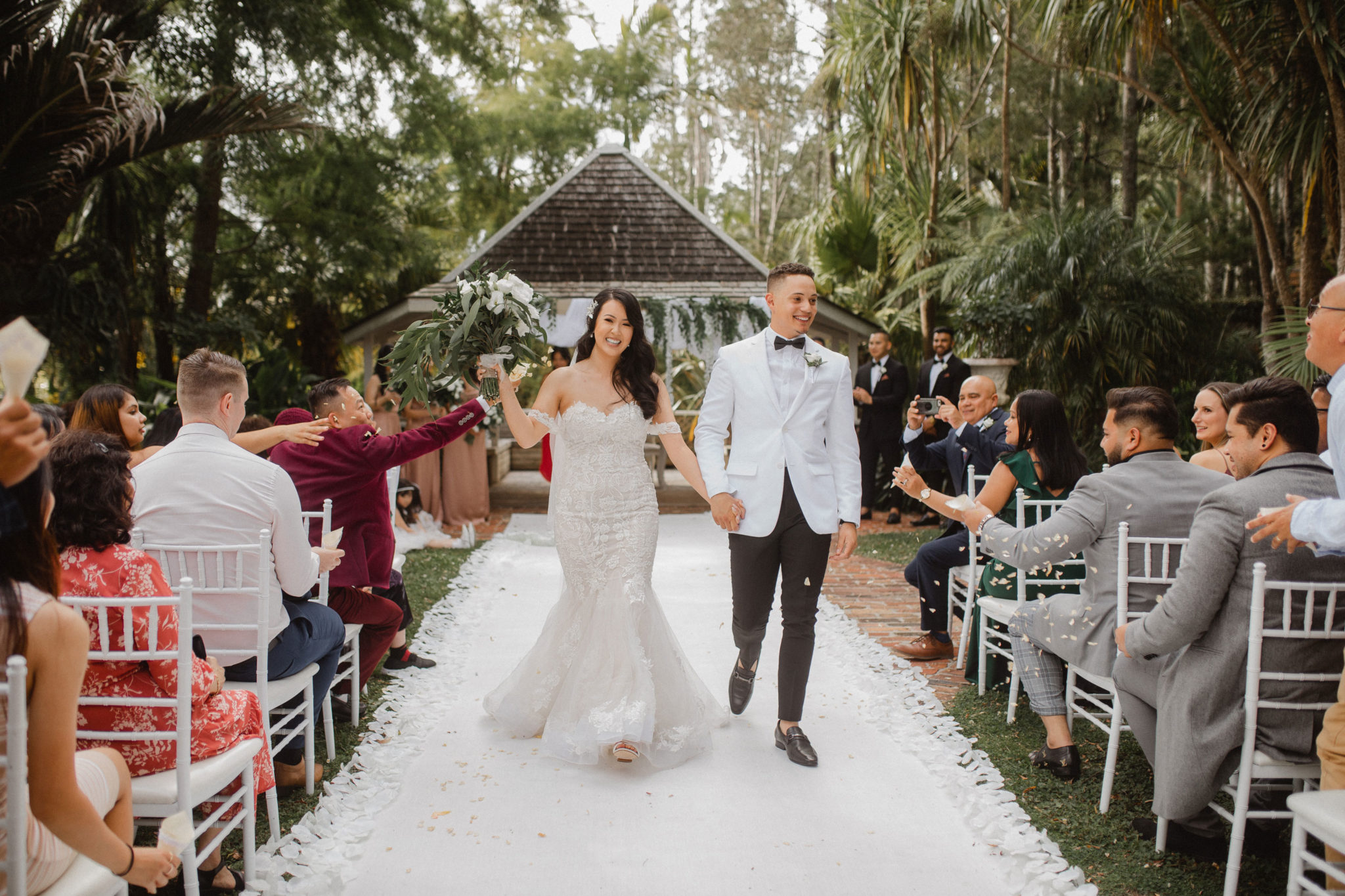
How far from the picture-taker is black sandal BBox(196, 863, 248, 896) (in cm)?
272

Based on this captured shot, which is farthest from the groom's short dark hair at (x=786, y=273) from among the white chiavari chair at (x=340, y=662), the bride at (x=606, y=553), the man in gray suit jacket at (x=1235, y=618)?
the white chiavari chair at (x=340, y=662)

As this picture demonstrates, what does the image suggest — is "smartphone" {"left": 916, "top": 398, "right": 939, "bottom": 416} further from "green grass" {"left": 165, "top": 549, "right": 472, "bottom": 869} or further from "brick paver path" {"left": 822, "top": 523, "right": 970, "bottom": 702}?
"green grass" {"left": 165, "top": 549, "right": 472, "bottom": 869}

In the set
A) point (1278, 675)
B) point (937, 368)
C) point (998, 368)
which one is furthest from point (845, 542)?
point (998, 368)

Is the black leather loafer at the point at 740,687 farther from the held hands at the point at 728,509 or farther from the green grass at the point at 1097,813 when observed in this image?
the green grass at the point at 1097,813

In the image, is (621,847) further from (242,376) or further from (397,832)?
(242,376)

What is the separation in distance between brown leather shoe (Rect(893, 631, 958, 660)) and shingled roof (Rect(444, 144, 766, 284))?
25.5ft

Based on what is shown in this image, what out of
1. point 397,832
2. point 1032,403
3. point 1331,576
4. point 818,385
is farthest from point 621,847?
point 1032,403

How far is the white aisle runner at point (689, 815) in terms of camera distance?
112 inches

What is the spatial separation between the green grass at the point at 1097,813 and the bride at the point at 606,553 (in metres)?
1.29

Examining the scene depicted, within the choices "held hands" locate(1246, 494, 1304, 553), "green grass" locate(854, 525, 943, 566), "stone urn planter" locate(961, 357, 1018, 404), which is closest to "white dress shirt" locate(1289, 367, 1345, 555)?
"held hands" locate(1246, 494, 1304, 553)

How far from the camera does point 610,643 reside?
382 cm

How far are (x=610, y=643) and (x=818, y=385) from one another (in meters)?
1.42

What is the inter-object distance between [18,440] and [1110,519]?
3363 millimetres

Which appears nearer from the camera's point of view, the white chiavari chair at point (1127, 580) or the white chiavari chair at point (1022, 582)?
the white chiavari chair at point (1127, 580)
